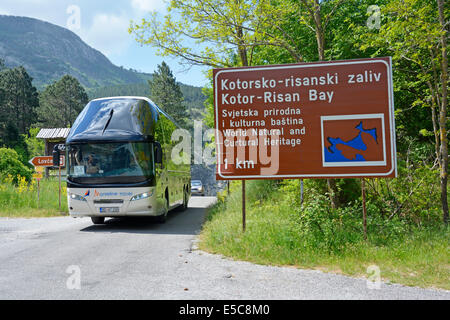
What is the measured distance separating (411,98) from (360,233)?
9030 millimetres

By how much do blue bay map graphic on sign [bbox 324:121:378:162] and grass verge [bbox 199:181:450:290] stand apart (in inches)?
45.0

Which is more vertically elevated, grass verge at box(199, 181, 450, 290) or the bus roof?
the bus roof

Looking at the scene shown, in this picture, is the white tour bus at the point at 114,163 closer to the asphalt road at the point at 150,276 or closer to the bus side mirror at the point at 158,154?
the bus side mirror at the point at 158,154

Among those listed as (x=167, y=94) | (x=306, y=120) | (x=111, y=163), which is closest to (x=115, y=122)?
(x=111, y=163)

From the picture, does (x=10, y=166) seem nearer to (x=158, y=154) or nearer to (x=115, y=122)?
(x=115, y=122)

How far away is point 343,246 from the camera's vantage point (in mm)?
7066

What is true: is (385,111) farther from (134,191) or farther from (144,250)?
(134,191)

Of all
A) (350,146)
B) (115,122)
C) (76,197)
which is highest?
(115,122)

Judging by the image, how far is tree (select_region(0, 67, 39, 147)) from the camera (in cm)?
7075

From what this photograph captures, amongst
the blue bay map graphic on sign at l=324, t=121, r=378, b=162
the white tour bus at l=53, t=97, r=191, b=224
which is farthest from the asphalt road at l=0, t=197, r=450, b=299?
the blue bay map graphic on sign at l=324, t=121, r=378, b=162

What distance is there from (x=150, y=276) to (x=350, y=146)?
4781 millimetres

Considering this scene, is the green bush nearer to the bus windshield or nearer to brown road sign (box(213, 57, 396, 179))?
the bus windshield

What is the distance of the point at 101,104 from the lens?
12008mm
